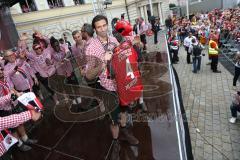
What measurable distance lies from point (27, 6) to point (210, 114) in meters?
15.0

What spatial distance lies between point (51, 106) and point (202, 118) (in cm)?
422

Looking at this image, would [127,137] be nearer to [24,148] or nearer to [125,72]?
[125,72]

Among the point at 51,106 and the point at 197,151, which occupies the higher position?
the point at 51,106

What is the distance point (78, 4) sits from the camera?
19234 mm

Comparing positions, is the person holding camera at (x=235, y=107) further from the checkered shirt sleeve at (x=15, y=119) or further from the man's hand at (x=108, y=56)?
the checkered shirt sleeve at (x=15, y=119)

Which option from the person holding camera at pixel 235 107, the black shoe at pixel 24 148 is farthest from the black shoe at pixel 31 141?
the person holding camera at pixel 235 107

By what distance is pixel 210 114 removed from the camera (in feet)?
20.1

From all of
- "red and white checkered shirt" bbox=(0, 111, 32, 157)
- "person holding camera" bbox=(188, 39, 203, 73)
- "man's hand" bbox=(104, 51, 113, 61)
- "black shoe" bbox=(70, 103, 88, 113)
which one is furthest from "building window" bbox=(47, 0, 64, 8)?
"red and white checkered shirt" bbox=(0, 111, 32, 157)

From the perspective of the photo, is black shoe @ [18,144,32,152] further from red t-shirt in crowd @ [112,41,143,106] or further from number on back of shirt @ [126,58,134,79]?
number on back of shirt @ [126,58,134,79]

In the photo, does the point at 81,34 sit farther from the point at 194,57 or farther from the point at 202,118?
the point at 194,57

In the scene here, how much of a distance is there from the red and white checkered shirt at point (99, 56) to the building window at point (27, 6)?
1503 cm

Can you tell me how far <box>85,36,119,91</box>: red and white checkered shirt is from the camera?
269 centimetres

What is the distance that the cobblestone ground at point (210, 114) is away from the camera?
4637mm

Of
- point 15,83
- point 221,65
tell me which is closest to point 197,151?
point 15,83
